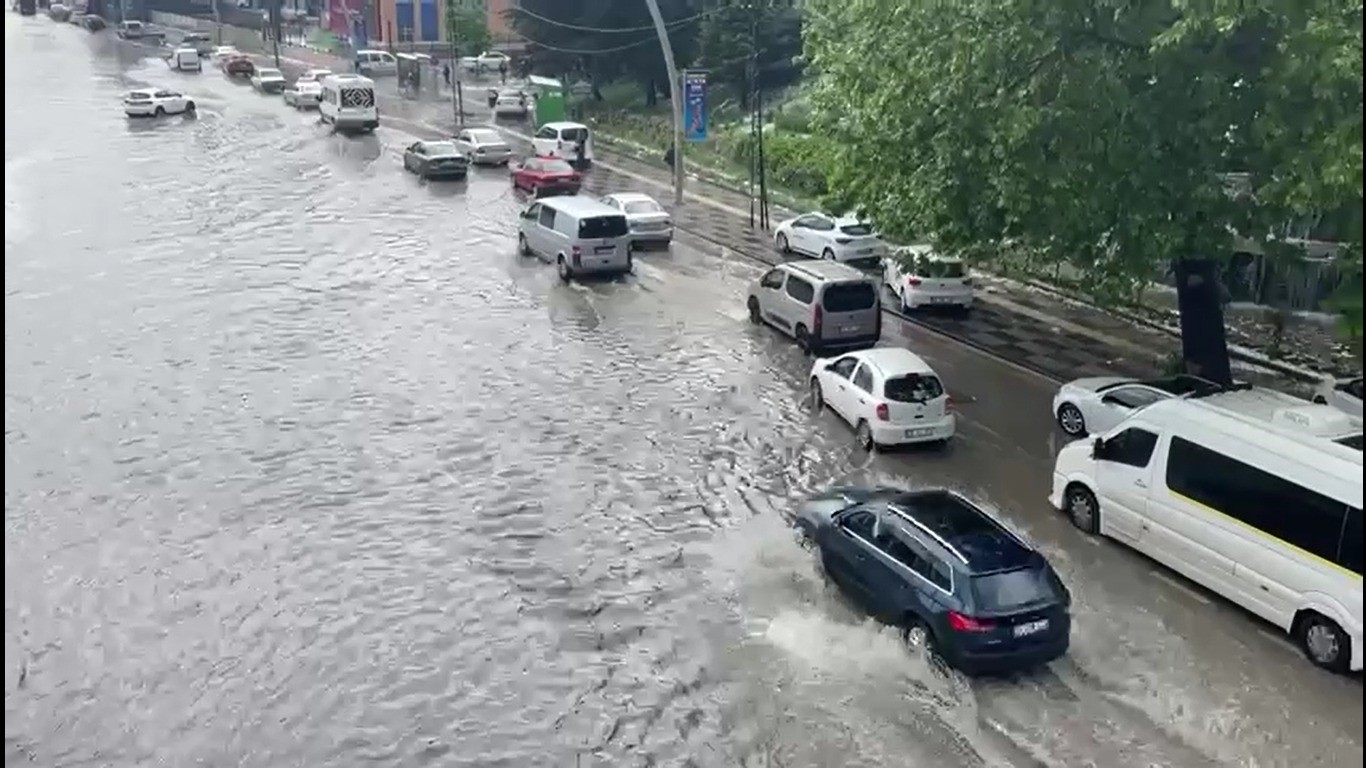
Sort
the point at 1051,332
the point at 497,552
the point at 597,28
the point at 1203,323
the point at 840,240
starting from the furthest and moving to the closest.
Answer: the point at 597,28 < the point at 840,240 < the point at 1051,332 < the point at 1203,323 < the point at 497,552

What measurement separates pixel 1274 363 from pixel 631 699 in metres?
15.8

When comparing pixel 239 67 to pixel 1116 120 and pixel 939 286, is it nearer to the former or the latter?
pixel 939 286

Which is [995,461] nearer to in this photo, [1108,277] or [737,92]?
[1108,277]

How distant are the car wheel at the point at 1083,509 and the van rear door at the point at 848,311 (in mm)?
7538

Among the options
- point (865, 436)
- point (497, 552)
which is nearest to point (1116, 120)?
point (865, 436)

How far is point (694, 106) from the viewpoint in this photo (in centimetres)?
4088

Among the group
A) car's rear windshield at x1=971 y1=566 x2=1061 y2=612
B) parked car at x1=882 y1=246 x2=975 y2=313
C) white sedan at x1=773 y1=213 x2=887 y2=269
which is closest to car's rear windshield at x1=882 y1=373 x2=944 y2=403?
car's rear windshield at x1=971 y1=566 x2=1061 y2=612

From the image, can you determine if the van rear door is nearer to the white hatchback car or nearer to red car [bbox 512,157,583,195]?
the white hatchback car

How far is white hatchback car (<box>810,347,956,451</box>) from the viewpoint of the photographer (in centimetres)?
1988

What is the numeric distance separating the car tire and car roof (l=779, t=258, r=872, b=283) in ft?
26.0

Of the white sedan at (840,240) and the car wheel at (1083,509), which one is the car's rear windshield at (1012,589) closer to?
the car wheel at (1083,509)

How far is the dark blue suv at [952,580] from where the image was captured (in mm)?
13328

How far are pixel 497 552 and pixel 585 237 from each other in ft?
47.6

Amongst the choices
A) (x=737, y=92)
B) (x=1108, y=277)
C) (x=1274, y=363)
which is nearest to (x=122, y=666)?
(x=1108, y=277)
